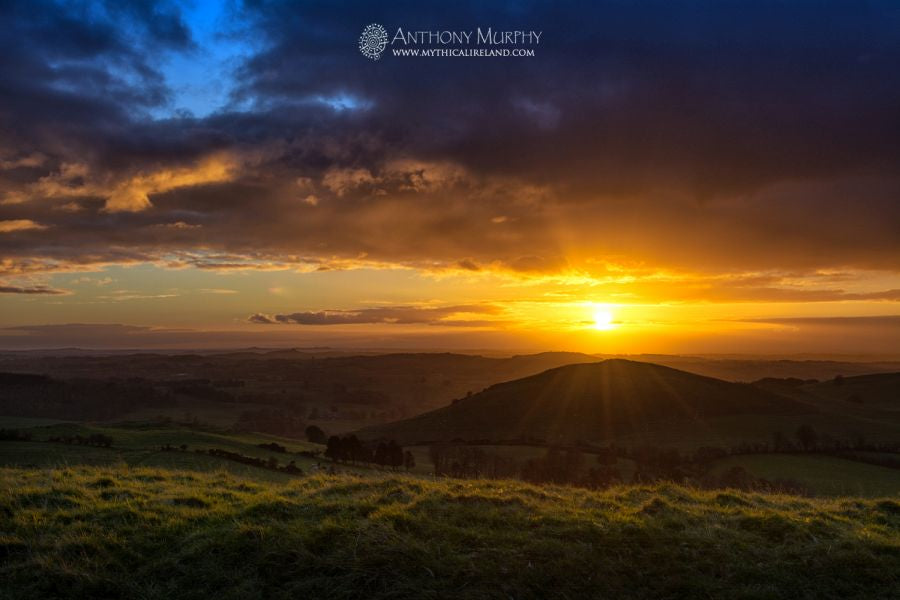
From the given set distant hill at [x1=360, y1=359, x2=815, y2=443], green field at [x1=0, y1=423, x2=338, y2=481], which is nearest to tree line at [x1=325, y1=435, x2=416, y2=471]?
green field at [x1=0, y1=423, x2=338, y2=481]

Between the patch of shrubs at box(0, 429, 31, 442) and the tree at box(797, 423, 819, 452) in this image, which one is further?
the tree at box(797, 423, 819, 452)

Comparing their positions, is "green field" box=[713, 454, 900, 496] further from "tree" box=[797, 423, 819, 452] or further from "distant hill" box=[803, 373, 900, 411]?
"distant hill" box=[803, 373, 900, 411]

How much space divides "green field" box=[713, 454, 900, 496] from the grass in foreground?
47796mm

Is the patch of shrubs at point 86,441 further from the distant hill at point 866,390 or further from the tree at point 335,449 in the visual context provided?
the distant hill at point 866,390

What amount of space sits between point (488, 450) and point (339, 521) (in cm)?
7790

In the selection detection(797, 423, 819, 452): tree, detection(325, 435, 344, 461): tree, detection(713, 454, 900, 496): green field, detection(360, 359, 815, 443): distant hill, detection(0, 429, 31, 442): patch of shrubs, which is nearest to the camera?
detection(713, 454, 900, 496): green field

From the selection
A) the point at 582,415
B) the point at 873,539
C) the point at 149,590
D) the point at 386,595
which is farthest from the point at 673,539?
the point at 582,415

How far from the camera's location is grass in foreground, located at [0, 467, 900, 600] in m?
7.64

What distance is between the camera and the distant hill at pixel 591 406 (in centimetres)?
11394

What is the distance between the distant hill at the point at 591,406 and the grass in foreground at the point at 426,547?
9801cm

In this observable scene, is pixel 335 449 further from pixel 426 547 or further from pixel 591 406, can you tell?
pixel 591 406

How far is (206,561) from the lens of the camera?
816 centimetres

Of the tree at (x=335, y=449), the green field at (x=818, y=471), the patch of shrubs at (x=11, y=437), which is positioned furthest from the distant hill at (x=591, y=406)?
the patch of shrubs at (x=11, y=437)

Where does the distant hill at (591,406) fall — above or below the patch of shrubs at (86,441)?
below
